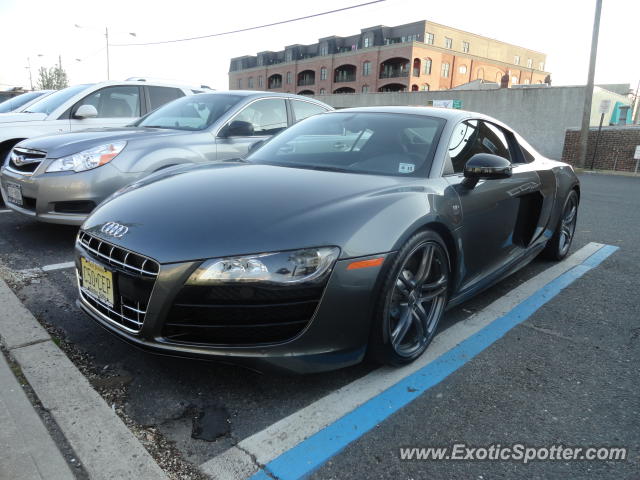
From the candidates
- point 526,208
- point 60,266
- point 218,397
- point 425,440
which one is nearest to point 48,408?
point 218,397

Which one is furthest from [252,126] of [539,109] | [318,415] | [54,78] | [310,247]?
[54,78]

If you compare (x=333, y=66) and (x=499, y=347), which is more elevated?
(x=333, y=66)

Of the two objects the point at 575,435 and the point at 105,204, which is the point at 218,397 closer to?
the point at 105,204

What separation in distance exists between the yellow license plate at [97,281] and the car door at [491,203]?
189 centimetres

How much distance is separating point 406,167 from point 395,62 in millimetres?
56841

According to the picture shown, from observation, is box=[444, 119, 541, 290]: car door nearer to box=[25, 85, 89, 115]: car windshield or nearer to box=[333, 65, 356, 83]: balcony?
box=[25, 85, 89, 115]: car windshield

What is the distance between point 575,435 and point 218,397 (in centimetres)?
156

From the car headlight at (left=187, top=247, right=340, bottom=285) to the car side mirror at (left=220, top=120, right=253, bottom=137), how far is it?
9.82ft

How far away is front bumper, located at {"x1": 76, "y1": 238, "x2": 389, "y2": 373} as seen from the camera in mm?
1950

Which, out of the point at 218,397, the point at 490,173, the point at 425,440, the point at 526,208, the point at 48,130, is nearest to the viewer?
the point at 425,440

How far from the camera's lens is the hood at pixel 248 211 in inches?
77.9

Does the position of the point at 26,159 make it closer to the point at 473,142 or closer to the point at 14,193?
the point at 14,193

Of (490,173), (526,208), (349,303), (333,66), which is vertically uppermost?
(333,66)

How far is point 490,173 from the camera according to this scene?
2.77 m
